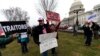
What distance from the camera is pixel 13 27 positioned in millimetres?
10555

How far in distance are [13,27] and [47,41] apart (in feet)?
4.60

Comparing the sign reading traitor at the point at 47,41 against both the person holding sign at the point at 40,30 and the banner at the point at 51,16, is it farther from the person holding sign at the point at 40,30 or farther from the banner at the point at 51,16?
the banner at the point at 51,16

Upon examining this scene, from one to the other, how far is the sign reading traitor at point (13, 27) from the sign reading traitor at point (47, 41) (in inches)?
33.8

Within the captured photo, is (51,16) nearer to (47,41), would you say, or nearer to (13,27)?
(47,41)

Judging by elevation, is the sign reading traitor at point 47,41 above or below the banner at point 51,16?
below

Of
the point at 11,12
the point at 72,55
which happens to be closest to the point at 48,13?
the point at 72,55

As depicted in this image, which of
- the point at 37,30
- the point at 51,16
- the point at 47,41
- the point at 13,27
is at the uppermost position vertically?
the point at 51,16

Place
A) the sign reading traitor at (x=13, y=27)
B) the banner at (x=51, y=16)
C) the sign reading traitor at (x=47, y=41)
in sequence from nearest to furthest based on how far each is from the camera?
the sign reading traitor at (x=13, y=27)
the sign reading traitor at (x=47, y=41)
the banner at (x=51, y=16)

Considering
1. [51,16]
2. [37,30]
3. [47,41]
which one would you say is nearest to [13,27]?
[37,30]

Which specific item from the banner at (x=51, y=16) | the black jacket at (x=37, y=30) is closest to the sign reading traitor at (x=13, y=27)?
the black jacket at (x=37, y=30)

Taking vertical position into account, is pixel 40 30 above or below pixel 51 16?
below

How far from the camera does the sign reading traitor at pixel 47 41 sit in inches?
420

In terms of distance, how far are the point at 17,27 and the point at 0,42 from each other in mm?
1861

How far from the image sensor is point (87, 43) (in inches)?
678
